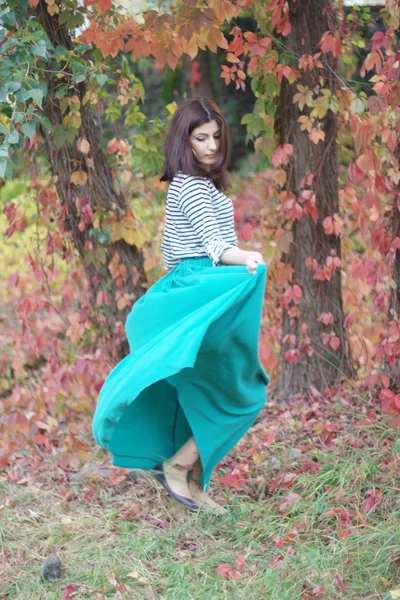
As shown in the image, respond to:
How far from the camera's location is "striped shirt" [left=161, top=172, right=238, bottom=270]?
331 centimetres

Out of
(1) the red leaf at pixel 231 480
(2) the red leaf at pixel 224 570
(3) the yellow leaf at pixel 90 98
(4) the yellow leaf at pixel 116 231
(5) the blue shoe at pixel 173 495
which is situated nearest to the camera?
(2) the red leaf at pixel 224 570

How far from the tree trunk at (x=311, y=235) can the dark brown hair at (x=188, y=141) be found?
1142 millimetres

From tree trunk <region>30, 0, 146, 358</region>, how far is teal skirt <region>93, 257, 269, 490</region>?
1333 mm

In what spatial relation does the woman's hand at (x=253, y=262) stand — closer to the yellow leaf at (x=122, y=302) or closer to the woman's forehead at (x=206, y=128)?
the woman's forehead at (x=206, y=128)

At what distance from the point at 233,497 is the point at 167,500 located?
312 millimetres

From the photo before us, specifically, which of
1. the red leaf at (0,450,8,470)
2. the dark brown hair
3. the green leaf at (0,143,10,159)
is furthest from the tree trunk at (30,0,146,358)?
the green leaf at (0,143,10,159)

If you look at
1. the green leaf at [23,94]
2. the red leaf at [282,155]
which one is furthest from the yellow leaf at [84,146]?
the green leaf at [23,94]

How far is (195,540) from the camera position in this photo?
11.3 feet

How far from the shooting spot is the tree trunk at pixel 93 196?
179 inches

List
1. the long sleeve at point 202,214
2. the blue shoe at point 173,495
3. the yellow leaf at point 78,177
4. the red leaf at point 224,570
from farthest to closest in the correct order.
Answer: the yellow leaf at point 78,177, the blue shoe at point 173,495, the long sleeve at point 202,214, the red leaf at point 224,570

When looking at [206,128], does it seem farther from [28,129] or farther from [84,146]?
[84,146]

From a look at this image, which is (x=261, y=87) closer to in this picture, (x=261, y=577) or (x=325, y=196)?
(x=325, y=196)

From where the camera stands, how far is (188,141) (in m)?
3.48

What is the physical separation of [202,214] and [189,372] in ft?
2.16
